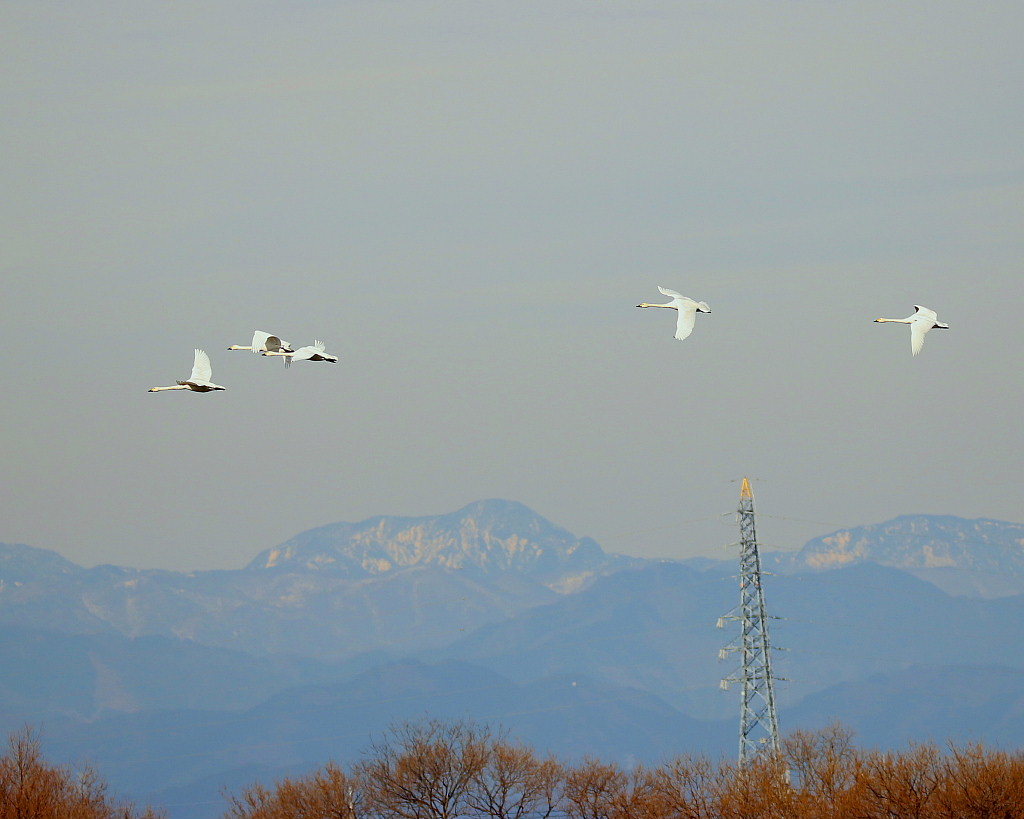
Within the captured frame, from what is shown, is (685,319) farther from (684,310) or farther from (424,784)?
(424,784)

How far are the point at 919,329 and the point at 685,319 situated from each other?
883cm

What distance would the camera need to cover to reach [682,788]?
98625 millimetres

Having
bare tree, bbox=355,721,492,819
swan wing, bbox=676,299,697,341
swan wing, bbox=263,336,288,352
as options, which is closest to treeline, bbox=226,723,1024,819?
bare tree, bbox=355,721,492,819

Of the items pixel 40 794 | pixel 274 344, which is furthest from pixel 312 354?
pixel 40 794

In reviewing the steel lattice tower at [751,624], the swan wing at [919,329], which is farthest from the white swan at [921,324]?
the steel lattice tower at [751,624]

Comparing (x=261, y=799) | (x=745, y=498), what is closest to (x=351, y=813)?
(x=261, y=799)

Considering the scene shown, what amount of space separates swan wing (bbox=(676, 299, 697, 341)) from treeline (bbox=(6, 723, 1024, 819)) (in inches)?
1020

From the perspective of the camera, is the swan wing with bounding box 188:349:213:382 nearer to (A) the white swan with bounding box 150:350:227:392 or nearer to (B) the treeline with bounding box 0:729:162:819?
(A) the white swan with bounding box 150:350:227:392

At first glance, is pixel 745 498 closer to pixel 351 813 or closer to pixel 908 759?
pixel 908 759

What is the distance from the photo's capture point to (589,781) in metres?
105

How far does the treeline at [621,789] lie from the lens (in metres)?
79.8

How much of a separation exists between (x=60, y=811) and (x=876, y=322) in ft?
157

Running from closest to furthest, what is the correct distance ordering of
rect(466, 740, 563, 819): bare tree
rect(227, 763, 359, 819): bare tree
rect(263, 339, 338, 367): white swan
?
rect(263, 339, 338, 367): white swan < rect(227, 763, 359, 819): bare tree < rect(466, 740, 563, 819): bare tree

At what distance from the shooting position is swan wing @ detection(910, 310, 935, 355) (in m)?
63.7
